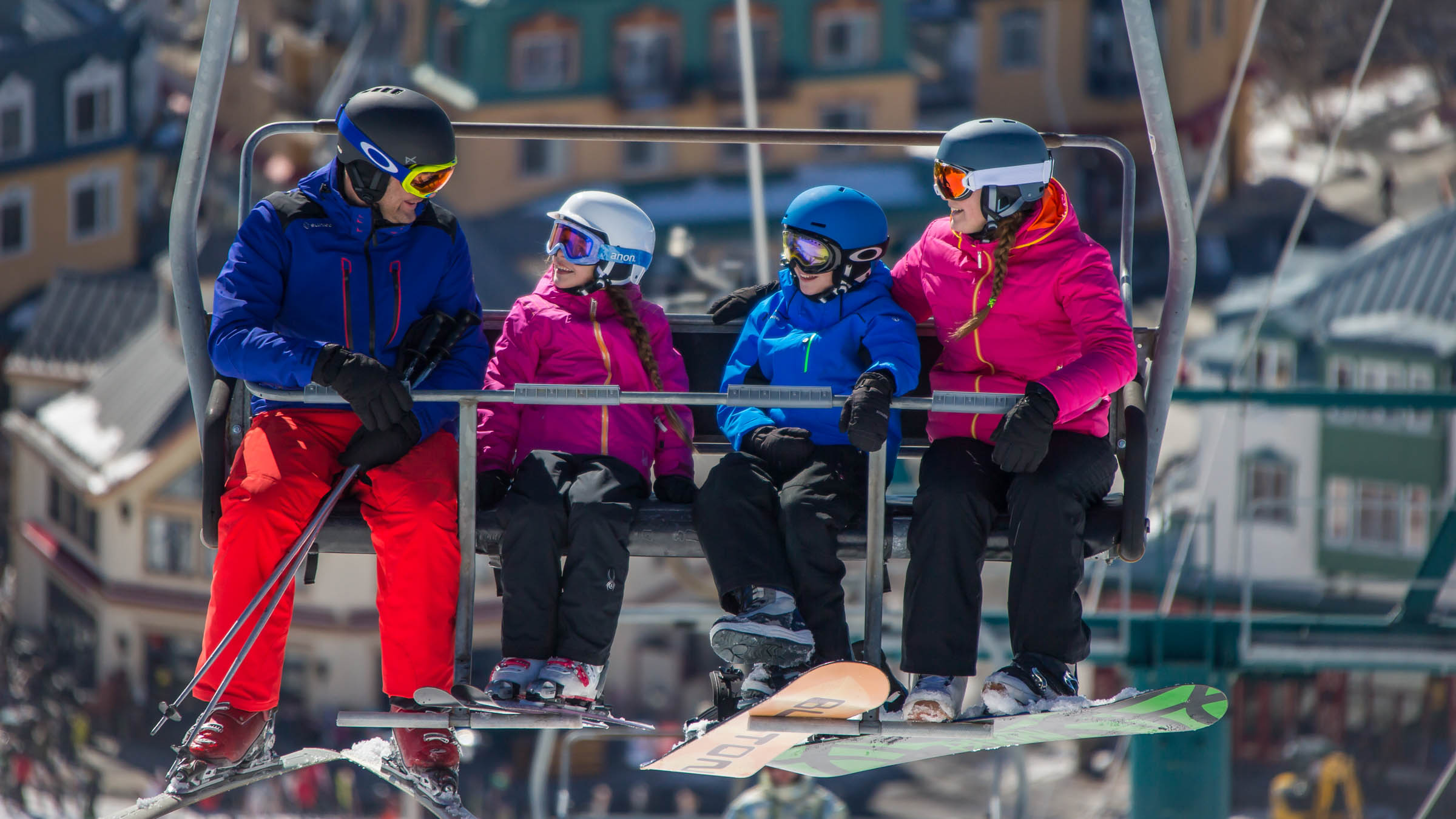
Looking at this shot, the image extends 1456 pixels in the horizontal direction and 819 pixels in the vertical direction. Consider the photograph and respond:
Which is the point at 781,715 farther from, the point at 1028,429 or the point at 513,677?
the point at 1028,429

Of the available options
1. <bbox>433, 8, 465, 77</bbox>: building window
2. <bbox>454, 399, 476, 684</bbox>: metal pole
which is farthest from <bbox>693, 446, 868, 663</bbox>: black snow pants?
<bbox>433, 8, 465, 77</bbox>: building window

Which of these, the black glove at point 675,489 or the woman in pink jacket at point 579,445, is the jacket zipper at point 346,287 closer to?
the woman in pink jacket at point 579,445

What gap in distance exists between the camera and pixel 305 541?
135 inches

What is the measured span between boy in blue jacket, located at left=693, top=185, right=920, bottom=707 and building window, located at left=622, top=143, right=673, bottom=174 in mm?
31456

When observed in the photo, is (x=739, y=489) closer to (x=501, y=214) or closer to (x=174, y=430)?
(x=174, y=430)

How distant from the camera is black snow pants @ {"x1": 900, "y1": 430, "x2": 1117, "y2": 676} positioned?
3.40m

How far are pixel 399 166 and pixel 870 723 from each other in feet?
4.81

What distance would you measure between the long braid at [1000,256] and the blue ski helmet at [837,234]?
0.23m

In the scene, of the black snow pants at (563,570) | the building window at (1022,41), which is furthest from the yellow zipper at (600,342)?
the building window at (1022,41)

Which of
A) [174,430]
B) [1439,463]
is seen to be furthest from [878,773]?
[174,430]

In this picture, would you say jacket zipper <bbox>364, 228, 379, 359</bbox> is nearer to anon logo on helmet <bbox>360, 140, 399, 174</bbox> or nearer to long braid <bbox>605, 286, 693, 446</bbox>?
anon logo on helmet <bbox>360, 140, 399, 174</bbox>

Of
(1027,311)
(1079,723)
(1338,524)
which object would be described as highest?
(1027,311)

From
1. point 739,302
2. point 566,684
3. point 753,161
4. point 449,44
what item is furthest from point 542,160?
point 566,684

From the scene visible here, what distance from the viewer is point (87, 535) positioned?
93.1 ft
